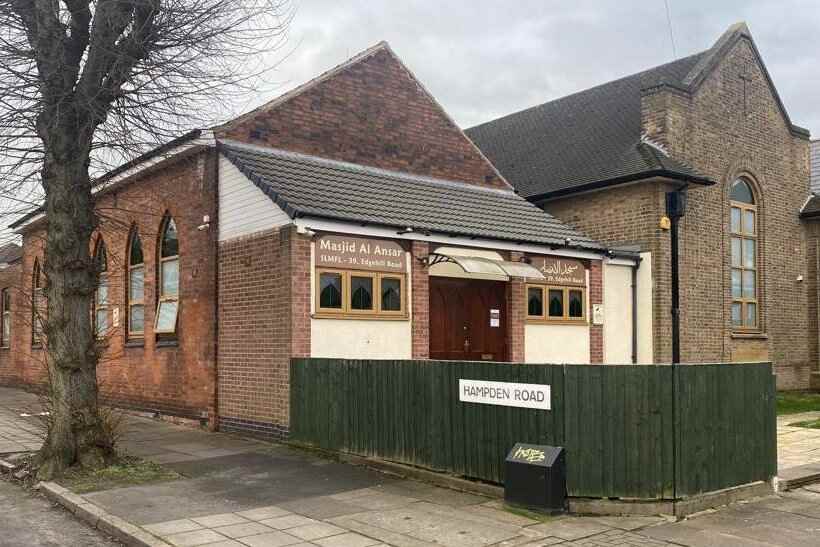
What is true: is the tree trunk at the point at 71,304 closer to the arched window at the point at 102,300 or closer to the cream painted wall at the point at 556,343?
the arched window at the point at 102,300

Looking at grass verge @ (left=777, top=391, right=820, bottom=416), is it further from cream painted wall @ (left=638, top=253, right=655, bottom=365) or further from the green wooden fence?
the green wooden fence

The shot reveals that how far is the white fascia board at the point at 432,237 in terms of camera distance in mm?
11773

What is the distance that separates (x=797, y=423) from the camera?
14602mm

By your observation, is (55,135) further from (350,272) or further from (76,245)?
(350,272)

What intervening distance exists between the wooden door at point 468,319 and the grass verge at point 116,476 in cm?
582

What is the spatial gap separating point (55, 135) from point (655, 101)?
1374 cm

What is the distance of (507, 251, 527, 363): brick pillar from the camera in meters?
14.8

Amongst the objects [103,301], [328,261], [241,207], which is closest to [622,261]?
[328,261]

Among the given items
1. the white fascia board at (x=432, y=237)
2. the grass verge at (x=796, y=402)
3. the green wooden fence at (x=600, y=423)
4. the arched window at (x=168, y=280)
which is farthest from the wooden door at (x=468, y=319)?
the grass verge at (x=796, y=402)

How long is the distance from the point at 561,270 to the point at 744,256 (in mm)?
7489

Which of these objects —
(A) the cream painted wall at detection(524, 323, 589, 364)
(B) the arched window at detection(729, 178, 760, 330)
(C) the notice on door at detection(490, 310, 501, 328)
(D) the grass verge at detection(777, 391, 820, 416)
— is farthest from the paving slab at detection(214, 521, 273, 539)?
(B) the arched window at detection(729, 178, 760, 330)

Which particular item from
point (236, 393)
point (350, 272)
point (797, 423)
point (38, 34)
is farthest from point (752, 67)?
point (38, 34)

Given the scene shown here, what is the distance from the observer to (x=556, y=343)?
613 inches

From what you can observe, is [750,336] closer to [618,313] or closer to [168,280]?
[618,313]
